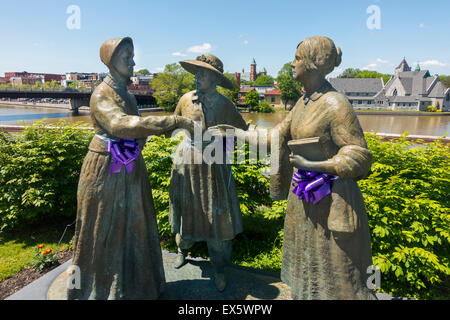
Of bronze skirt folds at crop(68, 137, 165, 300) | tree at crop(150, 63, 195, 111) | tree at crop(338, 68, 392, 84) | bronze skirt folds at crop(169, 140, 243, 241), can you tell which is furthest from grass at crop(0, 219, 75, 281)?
tree at crop(338, 68, 392, 84)

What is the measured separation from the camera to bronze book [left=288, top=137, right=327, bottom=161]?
235cm

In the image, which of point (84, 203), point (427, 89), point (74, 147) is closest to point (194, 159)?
point (84, 203)

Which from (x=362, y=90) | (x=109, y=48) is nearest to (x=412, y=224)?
(x=109, y=48)

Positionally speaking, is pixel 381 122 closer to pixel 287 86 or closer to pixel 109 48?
pixel 287 86

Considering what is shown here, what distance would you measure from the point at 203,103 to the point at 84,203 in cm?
165

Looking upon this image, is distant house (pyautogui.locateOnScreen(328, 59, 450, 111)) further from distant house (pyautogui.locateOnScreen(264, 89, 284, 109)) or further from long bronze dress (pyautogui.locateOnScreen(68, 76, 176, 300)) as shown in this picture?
long bronze dress (pyautogui.locateOnScreen(68, 76, 176, 300))

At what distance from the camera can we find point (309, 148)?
240 centimetres

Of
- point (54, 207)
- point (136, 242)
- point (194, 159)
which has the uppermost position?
point (194, 159)

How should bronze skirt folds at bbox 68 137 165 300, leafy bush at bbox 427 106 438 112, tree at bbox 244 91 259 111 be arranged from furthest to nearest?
leafy bush at bbox 427 106 438 112, tree at bbox 244 91 259 111, bronze skirt folds at bbox 68 137 165 300

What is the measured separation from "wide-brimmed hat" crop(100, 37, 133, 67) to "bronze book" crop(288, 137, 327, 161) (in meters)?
1.82

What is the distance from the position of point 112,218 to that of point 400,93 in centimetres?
7795

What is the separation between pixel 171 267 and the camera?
4.07m
